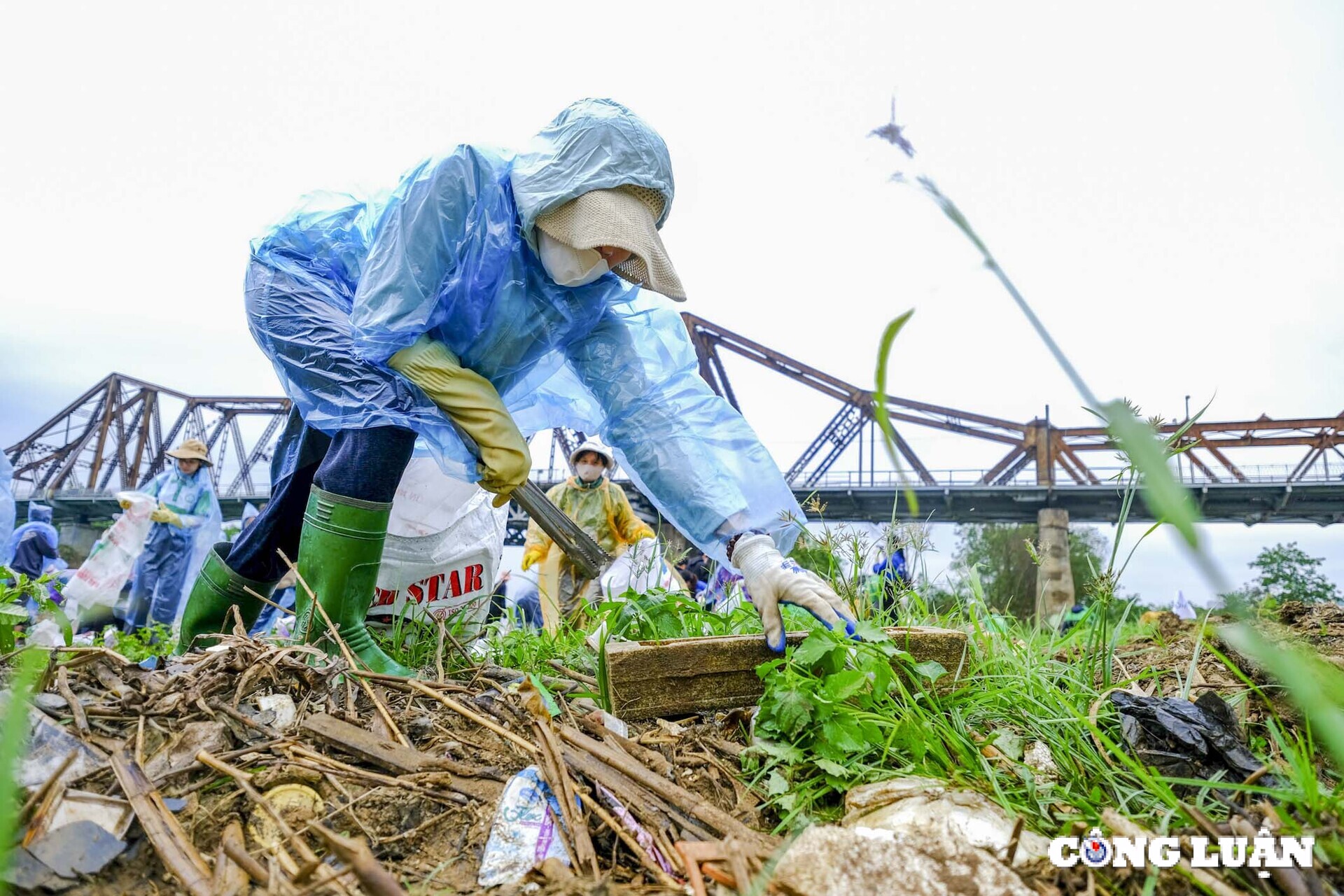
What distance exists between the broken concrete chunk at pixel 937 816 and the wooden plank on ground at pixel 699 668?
0.35 metres

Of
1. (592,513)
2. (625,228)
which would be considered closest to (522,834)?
(625,228)

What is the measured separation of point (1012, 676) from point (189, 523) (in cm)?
716

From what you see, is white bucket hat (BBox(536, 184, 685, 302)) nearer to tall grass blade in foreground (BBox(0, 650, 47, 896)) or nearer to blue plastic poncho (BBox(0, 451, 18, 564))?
tall grass blade in foreground (BBox(0, 650, 47, 896))

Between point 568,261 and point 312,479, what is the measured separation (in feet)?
3.17

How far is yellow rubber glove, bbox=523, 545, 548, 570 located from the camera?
482cm

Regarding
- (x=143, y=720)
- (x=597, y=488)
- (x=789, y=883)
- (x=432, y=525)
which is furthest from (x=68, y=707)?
(x=597, y=488)

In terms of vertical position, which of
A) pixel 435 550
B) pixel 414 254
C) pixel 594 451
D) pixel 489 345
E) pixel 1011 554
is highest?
pixel 414 254

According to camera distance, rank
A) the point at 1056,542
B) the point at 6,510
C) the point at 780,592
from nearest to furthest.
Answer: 1. the point at 780,592
2. the point at 6,510
3. the point at 1056,542

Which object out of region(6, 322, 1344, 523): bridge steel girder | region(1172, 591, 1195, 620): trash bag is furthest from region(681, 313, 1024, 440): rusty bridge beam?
region(1172, 591, 1195, 620): trash bag

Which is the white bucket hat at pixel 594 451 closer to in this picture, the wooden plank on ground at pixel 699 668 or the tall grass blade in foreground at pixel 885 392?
the wooden plank on ground at pixel 699 668

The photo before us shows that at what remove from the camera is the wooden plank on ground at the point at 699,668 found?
1.31 m

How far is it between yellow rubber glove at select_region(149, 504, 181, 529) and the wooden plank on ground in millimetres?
6438

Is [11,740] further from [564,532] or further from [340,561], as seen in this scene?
[564,532]

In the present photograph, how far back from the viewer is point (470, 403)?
180 cm
